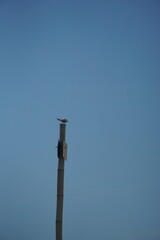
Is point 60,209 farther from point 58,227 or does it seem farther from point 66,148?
point 66,148

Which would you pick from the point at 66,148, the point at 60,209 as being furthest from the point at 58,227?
the point at 66,148

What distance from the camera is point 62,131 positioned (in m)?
13.8

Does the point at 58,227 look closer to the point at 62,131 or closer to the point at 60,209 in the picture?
the point at 60,209

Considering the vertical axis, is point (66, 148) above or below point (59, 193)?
above

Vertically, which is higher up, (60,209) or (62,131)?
(62,131)

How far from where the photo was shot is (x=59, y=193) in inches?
536

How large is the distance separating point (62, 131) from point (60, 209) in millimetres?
1588

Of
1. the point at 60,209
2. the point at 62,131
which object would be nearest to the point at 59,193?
the point at 60,209

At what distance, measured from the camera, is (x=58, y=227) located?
1352cm

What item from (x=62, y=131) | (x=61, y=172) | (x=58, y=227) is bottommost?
(x=58, y=227)

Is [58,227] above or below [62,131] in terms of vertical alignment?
below

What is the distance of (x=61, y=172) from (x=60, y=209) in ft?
2.45

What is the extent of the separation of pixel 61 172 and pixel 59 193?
1.40 ft

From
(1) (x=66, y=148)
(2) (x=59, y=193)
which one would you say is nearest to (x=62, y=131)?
(1) (x=66, y=148)
